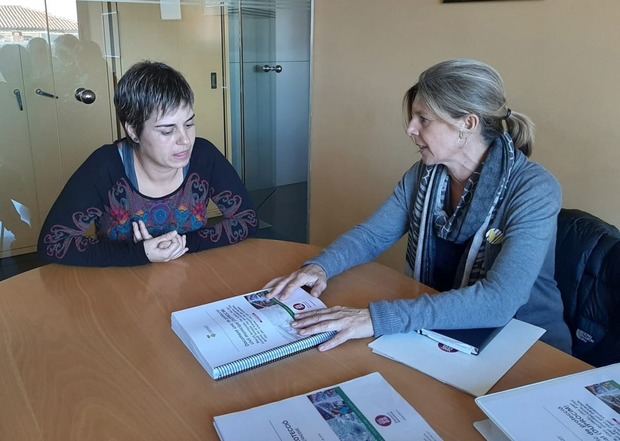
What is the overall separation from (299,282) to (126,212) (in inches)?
25.3

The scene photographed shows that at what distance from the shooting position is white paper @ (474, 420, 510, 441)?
0.87 metres

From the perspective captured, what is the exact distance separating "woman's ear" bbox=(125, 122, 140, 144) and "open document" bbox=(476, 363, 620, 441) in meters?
1.23

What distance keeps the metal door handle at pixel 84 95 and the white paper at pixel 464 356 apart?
2948mm

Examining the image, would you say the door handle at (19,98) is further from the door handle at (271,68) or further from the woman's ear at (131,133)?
the woman's ear at (131,133)

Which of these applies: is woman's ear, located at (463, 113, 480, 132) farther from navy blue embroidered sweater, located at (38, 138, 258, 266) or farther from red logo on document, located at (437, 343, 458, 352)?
navy blue embroidered sweater, located at (38, 138, 258, 266)

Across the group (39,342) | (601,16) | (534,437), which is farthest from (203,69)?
(534,437)

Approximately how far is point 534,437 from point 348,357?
39 cm

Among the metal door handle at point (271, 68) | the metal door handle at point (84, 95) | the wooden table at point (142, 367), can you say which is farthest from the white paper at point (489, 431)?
the metal door handle at point (271, 68)

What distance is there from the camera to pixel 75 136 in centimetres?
354

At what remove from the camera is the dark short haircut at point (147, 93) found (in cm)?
160

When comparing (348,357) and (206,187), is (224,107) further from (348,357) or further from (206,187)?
(348,357)

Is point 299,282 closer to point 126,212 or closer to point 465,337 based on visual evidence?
point 465,337

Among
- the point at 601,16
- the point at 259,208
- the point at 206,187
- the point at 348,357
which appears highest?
the point at 601,16

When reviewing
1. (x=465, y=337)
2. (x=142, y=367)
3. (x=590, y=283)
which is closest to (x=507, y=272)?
(x=465, y=337)
